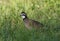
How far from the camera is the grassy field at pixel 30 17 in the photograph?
710cm

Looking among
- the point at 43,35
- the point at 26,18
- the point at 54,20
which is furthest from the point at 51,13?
the point at 43,35

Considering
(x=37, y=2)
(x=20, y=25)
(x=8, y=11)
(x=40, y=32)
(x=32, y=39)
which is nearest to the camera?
(x=32, y=39)

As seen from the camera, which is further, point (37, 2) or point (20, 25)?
point (37, 2)

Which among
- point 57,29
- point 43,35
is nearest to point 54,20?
point 57,29

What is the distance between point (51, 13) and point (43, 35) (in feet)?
5.86

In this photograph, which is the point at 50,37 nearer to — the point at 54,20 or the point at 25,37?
the point at 25,37

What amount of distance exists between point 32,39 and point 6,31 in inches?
32.3

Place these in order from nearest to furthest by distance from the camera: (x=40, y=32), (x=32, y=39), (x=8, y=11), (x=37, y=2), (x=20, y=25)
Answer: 1. (x=32, y=39)
2. (x=40, y=32)
3. (x=20, y=25)
4. (x=8, y=11)
5. (x=37, y=2)

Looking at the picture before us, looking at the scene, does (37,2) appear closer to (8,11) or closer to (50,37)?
(8,11)

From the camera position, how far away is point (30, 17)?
8453mm

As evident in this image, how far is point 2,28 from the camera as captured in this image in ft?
25.0

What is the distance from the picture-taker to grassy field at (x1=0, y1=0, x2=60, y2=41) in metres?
7.10

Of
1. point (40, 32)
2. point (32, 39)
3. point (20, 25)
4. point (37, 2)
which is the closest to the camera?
point (32, 39)

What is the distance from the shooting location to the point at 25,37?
701 cm
